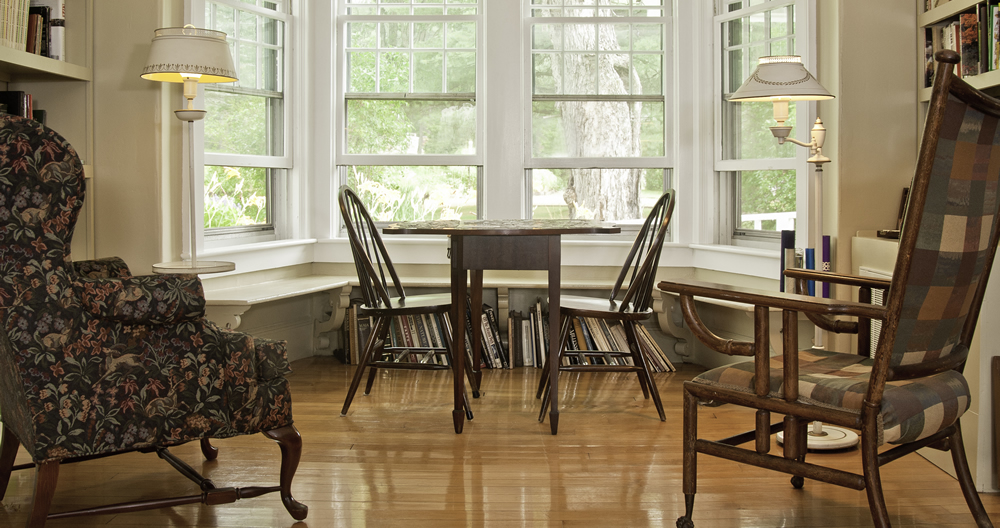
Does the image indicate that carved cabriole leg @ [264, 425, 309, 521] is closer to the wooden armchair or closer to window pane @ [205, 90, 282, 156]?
the wooden armchair

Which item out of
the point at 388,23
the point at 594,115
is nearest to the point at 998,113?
the point at 594,115

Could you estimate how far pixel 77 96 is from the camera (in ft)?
11.6

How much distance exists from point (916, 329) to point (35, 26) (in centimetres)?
338

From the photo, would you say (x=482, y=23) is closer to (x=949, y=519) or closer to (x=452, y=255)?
(x=452, y=255)

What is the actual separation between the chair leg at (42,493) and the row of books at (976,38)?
3.22 m

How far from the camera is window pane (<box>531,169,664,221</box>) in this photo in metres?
4.69

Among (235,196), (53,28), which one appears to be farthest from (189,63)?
(235,196)

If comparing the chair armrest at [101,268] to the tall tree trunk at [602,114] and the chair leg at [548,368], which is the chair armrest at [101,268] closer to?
the chair leg at [548,368]

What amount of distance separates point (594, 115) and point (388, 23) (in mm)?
1339

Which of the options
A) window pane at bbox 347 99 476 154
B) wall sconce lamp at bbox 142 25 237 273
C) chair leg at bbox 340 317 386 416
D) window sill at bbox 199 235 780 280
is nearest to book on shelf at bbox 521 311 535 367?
window sill at bbox 199 235 780 280

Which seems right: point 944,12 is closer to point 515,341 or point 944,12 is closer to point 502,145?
point 502,145

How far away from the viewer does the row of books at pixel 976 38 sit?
9.63 feet

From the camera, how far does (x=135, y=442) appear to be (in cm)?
197

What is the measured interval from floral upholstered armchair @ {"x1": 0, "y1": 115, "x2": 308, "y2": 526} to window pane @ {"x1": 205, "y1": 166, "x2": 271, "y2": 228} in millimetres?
2138
